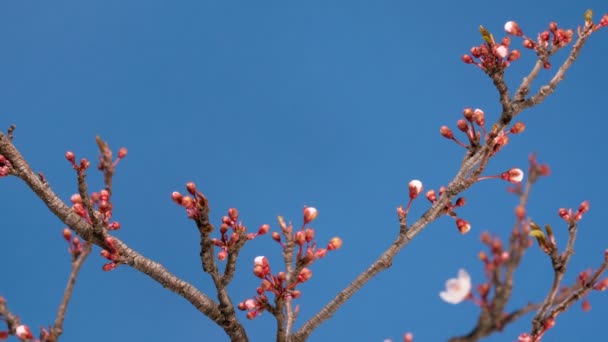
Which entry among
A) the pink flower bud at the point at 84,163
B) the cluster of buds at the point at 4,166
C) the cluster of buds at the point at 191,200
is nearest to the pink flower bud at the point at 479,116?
the cluster of buds at the point at 191,200

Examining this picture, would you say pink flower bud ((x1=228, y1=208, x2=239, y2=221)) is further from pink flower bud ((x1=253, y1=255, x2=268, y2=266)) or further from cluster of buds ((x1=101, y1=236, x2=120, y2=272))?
cluster of buds ((x1=101, y1=236, x2=120, y2=272))

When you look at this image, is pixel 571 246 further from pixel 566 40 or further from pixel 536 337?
pixel 566 40

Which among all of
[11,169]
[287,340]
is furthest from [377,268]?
[11,169]

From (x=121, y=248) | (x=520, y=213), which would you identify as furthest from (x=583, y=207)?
(x=121, y=248)

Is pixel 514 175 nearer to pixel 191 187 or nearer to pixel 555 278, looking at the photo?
pixel 555 278

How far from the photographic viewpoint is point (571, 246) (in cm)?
300

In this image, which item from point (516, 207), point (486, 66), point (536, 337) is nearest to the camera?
point (516, 207)

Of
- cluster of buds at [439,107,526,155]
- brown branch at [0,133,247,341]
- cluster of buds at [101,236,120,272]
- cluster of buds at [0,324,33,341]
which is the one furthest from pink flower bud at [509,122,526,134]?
cluster of buds at [0,324,33,341]

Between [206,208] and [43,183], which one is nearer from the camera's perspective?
[206,208]

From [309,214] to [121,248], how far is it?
109cm

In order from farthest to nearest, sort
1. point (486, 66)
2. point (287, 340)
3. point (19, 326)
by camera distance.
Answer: point (486, 66) → point (287, 340) → point (19, 326)

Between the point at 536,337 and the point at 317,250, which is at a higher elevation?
the point at 317,250

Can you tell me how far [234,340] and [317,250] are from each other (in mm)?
1001

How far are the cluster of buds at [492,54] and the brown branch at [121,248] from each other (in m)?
2.03
